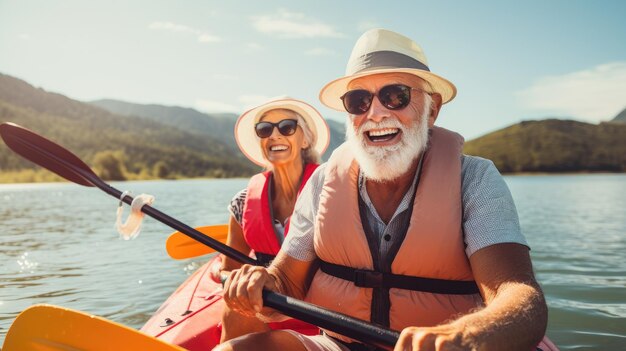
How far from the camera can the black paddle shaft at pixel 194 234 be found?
1712mm

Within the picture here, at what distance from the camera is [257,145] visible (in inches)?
186

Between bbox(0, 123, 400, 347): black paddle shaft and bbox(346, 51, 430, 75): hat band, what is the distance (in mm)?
1130

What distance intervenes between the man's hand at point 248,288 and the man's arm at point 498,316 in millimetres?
737

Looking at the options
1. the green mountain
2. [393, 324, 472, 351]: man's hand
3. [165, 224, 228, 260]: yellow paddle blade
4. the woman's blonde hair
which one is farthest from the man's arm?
the green mountain

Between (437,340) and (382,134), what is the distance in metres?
1.14

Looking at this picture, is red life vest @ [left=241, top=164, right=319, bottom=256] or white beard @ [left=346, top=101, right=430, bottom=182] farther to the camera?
red life vest @ [left=241, top=164, right=319, bottom=256]

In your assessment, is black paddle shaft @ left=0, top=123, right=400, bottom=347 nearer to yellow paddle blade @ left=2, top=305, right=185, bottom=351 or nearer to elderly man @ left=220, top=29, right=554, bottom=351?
elderly man @ left=220, top=29, right=554, bottom=351

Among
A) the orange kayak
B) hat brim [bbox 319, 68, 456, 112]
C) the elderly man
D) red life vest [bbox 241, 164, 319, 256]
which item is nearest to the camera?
the elderly man

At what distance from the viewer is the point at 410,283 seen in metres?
2.05

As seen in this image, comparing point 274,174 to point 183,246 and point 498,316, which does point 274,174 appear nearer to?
point 183,246

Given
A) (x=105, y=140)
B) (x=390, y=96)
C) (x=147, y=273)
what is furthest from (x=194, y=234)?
(x=105, y=140)

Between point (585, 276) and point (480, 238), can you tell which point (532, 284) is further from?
→ point (585, 276)

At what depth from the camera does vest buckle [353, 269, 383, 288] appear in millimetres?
2083

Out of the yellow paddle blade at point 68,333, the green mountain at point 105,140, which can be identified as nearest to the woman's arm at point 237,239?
the yellow paddle blade at point 68,333
